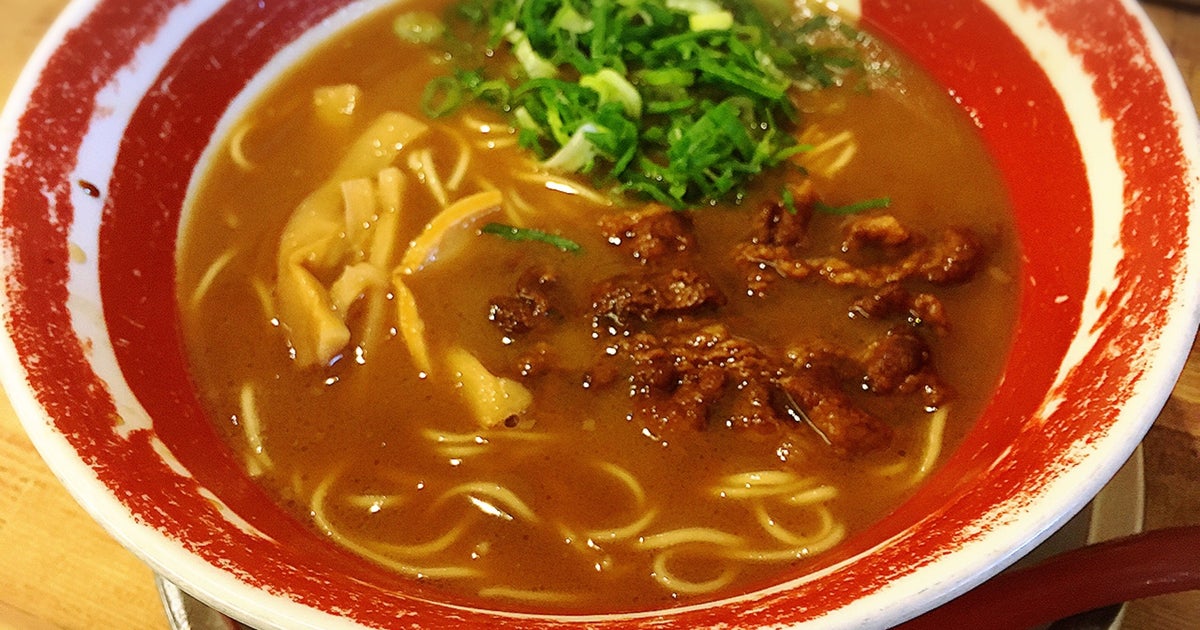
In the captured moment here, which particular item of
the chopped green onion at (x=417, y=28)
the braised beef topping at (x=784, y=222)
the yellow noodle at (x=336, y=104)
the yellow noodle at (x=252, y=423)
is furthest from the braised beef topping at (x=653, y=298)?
the chopped green onion at (x=417, y=28)

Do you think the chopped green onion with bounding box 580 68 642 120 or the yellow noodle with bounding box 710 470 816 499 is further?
the chopped green onion with bounding box 580 68 642 120

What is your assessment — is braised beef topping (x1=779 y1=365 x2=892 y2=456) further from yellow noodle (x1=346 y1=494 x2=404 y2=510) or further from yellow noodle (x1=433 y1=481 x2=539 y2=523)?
yellow noodle (x1=346 y1=494 x2=404 y2=510)

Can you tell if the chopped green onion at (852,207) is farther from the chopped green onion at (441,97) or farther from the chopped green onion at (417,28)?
the chopped green onion at (417,28)

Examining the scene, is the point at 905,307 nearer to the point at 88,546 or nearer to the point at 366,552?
the point at 366,552

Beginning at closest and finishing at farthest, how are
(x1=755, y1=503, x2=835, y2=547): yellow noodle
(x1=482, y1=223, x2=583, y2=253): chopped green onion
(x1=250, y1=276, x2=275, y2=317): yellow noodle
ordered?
(x1=755, y1=503, x2=835, y2=547): yellow noodle
(x1=250, y1=276, x2=275, y2=317): yellow noodle
(x1=482, y1=223, x2=583, y2=253): chopped green onion

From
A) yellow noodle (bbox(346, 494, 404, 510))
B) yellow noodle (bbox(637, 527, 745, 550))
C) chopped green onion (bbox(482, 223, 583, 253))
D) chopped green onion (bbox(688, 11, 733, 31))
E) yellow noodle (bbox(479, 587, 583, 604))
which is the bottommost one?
yellow noodle (bbox(479, 587, 583, 604))

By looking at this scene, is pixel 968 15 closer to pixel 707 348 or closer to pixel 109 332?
pixel 707 348

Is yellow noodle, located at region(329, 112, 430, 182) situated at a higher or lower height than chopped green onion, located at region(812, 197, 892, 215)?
higher

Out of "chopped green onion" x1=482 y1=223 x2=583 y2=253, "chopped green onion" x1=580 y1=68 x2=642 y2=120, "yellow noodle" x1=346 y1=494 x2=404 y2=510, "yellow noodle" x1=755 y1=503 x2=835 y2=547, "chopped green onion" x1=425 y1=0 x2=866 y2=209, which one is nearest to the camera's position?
"yellow noodle" x1=755 y1=503 x2=835 y2=547

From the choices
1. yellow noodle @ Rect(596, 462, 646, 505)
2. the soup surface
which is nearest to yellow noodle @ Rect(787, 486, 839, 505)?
the soup surface
